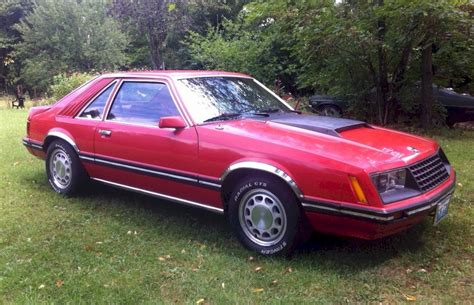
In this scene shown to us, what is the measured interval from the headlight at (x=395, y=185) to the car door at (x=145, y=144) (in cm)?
159

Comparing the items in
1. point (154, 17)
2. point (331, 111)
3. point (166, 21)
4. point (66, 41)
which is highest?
point (154, 17)

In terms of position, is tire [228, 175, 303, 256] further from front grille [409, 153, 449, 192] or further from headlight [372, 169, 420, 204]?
front grille [409, 153, 449, 192]

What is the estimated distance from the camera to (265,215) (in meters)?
3.85

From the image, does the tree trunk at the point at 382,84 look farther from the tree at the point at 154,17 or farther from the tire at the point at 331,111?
the tree at the point at 154,17

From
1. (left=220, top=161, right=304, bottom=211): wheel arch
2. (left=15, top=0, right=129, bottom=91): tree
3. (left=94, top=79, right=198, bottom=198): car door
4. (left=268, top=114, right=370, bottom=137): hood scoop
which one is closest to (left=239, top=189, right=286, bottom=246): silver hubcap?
(left=220, top=161, right=304, bottom=211): wheel arch

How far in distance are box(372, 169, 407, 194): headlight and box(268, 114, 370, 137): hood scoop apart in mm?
617

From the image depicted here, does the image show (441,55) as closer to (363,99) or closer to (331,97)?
(363,99)

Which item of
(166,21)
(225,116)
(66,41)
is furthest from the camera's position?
(66,41)

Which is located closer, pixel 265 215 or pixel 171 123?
pixel 265 215

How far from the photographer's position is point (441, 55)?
11203 mm

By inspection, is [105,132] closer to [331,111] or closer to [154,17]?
[331,111]

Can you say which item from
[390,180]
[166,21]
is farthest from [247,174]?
[166,21]

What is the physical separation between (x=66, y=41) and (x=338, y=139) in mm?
27077

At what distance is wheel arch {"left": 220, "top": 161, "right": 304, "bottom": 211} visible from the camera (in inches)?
143
